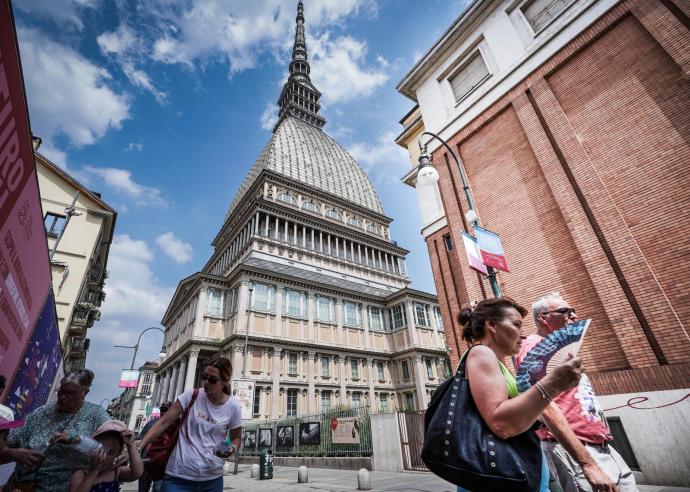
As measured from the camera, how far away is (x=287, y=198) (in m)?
46.5

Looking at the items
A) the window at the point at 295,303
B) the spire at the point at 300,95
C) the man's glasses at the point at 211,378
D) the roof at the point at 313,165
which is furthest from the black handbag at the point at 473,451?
the spire at the point at 300,95

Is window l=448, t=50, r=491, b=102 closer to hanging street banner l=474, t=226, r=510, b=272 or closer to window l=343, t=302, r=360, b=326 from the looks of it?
hanging street banner l=474, t=226, r=510, b=272

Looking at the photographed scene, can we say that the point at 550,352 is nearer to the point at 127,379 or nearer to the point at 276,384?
the point at 276,384

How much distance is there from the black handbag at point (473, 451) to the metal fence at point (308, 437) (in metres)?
14.0

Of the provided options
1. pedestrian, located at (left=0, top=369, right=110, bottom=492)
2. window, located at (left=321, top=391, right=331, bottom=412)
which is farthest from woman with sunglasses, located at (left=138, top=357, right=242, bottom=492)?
window, located at (left=321, top=391, right=331, bottom=412)

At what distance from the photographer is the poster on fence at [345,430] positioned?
15.0 m

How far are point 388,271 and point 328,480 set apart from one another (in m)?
40.6

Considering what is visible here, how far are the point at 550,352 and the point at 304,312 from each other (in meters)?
31.5

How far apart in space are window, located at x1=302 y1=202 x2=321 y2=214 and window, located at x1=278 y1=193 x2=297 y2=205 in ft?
5.12

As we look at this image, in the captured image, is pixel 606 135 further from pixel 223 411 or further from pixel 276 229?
pixel 276 229

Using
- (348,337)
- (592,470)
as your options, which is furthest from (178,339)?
(592,470)

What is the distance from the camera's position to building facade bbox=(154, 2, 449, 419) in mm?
28750

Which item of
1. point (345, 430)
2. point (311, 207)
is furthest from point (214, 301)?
point (311, 207)

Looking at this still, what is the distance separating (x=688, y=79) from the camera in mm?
8203
